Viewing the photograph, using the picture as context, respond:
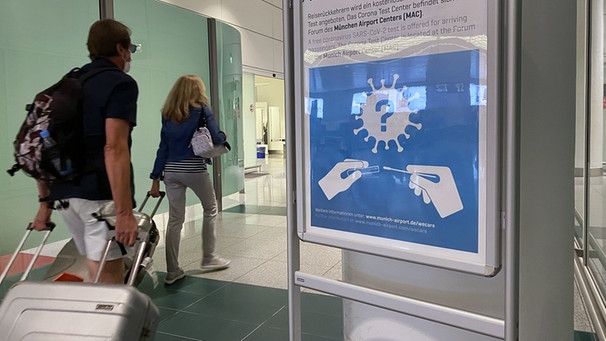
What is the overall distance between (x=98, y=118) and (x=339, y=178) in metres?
1.28

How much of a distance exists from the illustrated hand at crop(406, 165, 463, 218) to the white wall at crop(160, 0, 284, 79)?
796cm

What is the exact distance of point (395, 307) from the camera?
154cm

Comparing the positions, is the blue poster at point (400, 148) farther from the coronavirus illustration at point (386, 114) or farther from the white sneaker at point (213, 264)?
the white sneaker at point (213, 264)

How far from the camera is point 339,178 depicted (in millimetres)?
1651

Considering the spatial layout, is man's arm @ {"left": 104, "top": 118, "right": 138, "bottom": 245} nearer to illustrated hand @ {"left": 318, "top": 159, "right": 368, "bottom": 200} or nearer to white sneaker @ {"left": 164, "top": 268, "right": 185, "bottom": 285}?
illustrated hand @ {"left": 318, "top": 159, "right": 368, "bottom": 200}

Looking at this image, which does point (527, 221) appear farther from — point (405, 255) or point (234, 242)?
point (234, 242)

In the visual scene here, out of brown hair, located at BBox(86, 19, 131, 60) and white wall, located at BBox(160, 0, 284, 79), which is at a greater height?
white wall, located at BBox(160, 0, 284, 79)

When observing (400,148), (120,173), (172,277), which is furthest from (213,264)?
(400,148)

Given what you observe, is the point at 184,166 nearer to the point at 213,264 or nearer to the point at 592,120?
the point at 213,264

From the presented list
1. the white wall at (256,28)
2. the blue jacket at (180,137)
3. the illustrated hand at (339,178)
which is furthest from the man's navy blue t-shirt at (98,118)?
the white wall at (256,28)

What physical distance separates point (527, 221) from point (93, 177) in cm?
188

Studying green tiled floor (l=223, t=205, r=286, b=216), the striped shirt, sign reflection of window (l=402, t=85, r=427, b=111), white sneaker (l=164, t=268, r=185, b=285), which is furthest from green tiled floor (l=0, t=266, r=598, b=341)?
green tiled floor (l=223, t=205, r=286, b=216)

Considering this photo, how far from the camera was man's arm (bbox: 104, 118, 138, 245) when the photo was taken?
2.28 meters

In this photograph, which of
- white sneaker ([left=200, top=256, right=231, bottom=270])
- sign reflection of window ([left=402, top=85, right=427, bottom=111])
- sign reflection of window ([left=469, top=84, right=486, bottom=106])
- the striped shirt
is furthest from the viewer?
white sneaker ([left=200, top=256, right=231, bottom=270])
